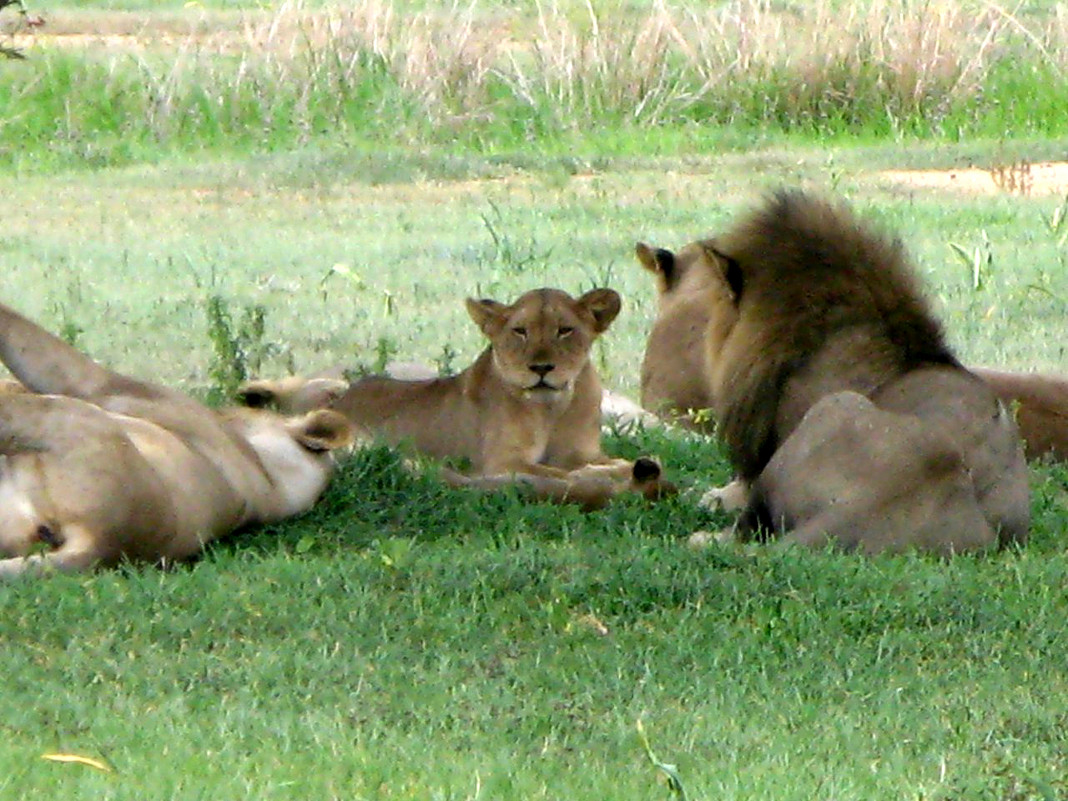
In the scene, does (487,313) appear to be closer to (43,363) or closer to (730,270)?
(730,270)

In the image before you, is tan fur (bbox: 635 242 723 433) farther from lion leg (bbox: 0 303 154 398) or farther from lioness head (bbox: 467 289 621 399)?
lion leg (bbox: 0 303 154 398)

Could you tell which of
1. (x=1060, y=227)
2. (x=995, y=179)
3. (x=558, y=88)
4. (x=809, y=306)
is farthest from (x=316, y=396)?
(x=558, y=88)

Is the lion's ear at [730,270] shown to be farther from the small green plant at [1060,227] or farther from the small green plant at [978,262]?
the small green plant at [1060,227]

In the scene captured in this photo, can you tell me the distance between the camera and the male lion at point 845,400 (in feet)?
18.6

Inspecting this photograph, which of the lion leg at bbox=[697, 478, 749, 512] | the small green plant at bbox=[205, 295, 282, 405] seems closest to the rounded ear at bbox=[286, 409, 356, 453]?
the lion leg at bbox=[697, 478, 749, 512]

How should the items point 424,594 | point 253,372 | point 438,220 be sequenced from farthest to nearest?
point 438,220
point 253,372
point 424,594

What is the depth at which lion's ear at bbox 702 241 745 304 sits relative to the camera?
6312 millimetres

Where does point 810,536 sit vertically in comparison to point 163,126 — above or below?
above

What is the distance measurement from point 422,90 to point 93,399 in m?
11.2

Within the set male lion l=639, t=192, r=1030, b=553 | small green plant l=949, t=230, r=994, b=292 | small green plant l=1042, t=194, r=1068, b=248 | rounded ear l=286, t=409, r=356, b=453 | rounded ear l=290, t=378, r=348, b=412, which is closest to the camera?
male lion l=639, t=192, r=1030, b=553

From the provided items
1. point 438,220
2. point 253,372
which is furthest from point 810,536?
point 438,220

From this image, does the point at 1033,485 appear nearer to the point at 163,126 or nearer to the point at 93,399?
the point at 93,399

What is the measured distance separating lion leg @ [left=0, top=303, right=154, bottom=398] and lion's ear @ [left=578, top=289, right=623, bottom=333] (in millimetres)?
1832

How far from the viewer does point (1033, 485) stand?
6.91 metres
